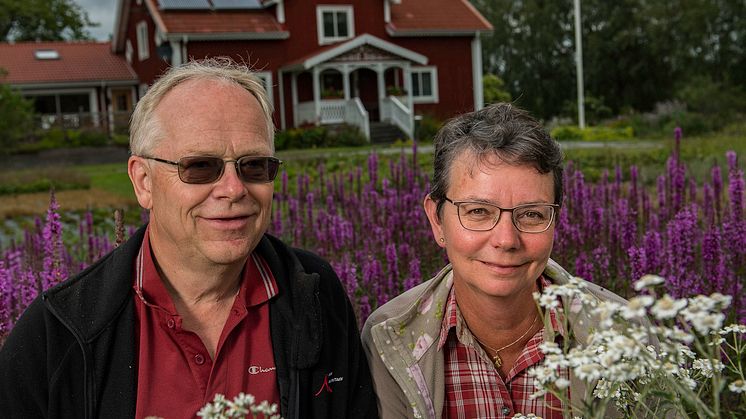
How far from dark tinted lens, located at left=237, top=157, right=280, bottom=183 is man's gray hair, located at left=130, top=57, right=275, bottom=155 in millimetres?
112

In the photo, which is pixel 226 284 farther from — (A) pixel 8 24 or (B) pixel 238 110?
(A) pixel 8 24

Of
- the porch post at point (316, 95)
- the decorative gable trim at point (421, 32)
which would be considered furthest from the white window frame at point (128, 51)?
the decorative gable trim at point (421, 32)

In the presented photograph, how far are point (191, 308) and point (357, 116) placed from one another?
29310 millimetres

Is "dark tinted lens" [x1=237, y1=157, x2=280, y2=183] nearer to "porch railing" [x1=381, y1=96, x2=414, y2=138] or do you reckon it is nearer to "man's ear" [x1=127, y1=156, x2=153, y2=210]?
"man's ear" [x1=127, y1=156, x2=153, y2=210]

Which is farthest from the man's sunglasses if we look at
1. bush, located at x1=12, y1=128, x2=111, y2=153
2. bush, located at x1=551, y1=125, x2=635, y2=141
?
bush, located at x1=12, y1=128, x2=111, y2=153

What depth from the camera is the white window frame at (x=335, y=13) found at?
35188mm

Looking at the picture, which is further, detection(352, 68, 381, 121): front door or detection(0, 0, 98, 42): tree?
detection(0, 0, 98, 42): tree

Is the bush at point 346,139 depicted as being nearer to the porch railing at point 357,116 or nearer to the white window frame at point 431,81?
the porch railing at point 357,116

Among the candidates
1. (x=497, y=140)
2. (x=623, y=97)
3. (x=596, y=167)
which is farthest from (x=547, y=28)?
(x=497, y=140)

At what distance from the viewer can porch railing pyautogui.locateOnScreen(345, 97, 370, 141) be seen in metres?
30.9

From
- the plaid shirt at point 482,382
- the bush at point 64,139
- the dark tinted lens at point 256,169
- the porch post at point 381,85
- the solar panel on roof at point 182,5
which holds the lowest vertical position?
the plaid shirt at point 482,382

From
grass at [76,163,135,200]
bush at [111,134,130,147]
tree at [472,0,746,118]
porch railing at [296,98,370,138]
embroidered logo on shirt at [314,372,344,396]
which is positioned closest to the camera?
embroidered logo on shirt at [314,372,344,396]

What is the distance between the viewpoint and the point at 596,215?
6102 millimetres

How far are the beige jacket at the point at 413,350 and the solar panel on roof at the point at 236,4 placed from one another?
31960 millimetres
